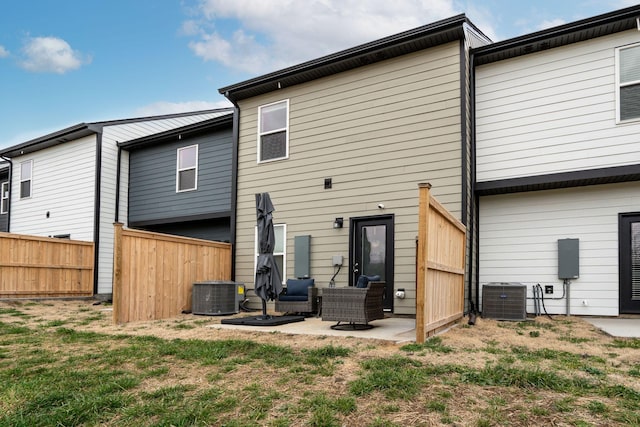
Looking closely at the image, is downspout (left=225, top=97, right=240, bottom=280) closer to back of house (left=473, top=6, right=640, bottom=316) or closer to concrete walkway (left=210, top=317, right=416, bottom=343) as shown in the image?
concrete walkway (left=210, top=317, right=416, bottom=343)

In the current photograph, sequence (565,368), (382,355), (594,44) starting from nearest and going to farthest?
1. (565,368)
2. (382,355)
3. (594,44)

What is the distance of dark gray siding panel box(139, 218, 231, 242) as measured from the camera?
1190cm

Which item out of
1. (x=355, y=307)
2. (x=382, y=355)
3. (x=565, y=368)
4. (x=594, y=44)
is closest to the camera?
(x=565, y=368)

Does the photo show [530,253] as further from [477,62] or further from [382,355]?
[382,355]

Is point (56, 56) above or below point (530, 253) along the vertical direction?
above

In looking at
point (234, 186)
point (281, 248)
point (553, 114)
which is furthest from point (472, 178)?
point (234, 186)

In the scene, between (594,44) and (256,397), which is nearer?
(256,397)

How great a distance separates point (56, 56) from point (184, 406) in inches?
1021

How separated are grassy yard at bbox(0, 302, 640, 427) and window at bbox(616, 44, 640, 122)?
3572mm

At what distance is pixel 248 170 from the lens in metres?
10.2

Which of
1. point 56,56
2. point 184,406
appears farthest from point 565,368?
point 56,56

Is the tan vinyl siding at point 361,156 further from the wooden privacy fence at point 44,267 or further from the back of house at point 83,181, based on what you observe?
the wooden privacy fence at point 44,267

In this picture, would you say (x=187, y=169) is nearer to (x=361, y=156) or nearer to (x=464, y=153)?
(x=361, y=156)

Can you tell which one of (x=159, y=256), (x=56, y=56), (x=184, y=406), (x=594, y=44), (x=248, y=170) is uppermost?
(x=56, y=56)
